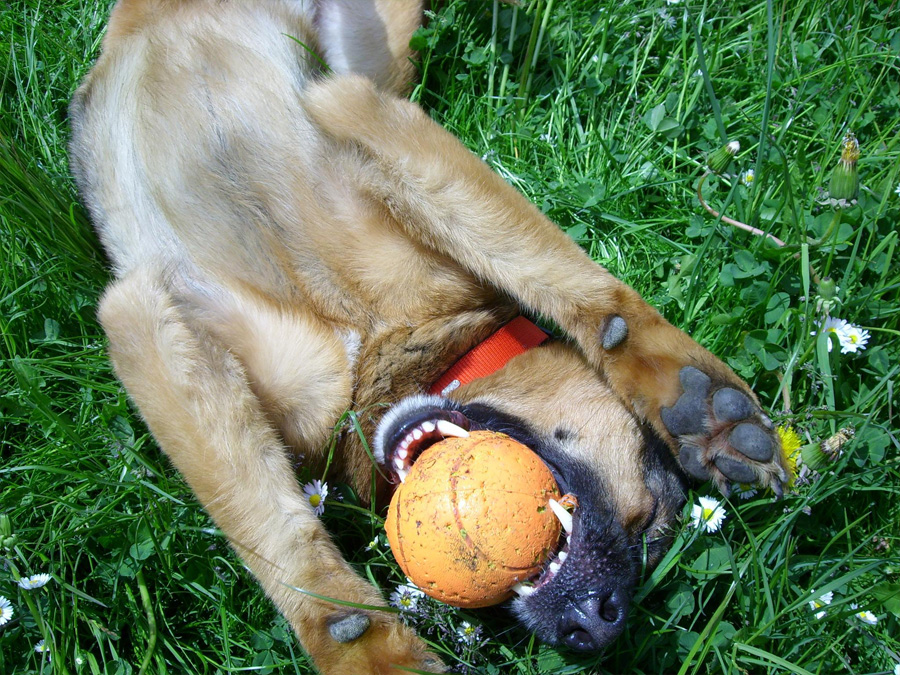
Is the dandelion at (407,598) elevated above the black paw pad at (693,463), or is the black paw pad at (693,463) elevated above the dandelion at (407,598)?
the black paw pad at (693,463)

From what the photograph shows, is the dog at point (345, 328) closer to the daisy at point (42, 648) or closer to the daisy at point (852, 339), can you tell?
the daisy at point (852, 339)

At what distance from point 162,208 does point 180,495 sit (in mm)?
1186

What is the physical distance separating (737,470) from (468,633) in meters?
1.09

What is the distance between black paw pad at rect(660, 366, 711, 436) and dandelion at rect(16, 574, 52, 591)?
226 centimetres

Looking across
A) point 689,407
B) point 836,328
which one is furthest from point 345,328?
point 836,328

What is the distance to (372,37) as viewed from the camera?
398cm

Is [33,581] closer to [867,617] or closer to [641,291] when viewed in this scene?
[641,291]

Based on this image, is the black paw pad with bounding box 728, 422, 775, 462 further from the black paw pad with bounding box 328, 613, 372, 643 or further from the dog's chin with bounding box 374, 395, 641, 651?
the black paw pad with bounding box 328, 613, 372, 643

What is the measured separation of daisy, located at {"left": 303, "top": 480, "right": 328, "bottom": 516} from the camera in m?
2.82

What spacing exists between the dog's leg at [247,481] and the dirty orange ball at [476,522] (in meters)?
0.33

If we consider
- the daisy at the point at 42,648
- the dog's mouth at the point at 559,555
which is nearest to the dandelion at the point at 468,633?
the dog's mouth at the point at 559,555

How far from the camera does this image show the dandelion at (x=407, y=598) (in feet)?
8.99

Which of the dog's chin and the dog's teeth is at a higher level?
the dog's teeth

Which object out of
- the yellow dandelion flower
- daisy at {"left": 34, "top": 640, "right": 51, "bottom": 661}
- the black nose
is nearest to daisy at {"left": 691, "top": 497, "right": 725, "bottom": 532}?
the yellow dandelion flower
